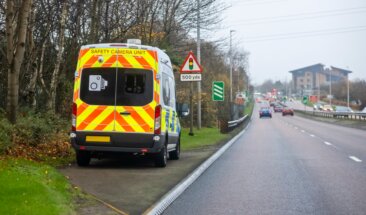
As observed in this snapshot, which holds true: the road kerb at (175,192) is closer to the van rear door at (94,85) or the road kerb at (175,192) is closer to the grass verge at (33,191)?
the grass verge at (33,191)

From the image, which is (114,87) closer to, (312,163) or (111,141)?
(111,141)

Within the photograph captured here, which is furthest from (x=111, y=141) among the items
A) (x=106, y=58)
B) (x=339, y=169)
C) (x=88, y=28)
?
(x=88, y=28)

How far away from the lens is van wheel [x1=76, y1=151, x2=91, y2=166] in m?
13.1

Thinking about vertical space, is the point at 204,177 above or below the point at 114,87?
below

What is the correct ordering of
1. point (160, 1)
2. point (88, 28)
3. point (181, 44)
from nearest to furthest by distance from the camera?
point (88, 28) → point (160, 1) → point (181, 44)

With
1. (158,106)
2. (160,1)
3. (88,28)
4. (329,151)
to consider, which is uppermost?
(160,1)

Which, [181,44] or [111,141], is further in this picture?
[181,44]

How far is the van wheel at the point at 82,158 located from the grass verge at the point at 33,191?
95.0 inches

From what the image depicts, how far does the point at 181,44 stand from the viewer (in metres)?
37.6

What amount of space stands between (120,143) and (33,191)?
4.66 m

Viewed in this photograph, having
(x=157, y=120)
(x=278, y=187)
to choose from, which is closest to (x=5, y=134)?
(x=157, y=120)

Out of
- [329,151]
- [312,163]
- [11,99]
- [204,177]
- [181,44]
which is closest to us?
[204,177]

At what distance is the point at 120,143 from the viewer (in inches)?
503

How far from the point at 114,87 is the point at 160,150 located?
5.47ft
